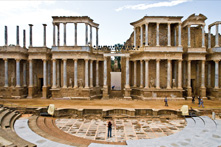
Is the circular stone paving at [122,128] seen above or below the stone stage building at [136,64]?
below

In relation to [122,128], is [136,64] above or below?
above

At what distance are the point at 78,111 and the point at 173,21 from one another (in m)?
22.4

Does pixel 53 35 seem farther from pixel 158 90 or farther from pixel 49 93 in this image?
pixel 158 90

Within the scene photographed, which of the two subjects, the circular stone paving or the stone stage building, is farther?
the stone stage building

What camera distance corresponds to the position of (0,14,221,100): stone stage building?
98.3 feet

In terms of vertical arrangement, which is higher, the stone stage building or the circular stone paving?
the stone stage building

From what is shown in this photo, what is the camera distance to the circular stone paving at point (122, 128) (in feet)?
45.1

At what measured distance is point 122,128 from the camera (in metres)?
15.7

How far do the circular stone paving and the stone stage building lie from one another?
1195 centimetres

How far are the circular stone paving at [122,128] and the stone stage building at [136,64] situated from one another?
11.9m

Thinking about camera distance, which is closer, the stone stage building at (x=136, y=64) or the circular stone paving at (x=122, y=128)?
the circular stone paving at (x=122, y=128)

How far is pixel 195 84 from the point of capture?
109ft

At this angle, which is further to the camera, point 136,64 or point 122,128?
point 136,64

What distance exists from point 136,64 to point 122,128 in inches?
766
